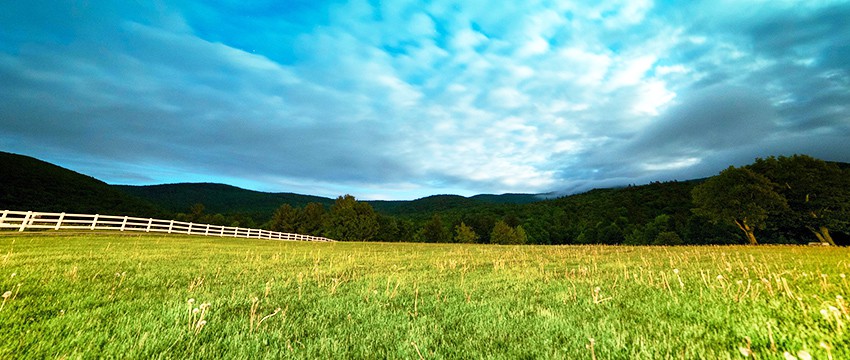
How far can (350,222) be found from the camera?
222 feet

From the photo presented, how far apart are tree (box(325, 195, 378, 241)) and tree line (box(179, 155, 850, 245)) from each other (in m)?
0.21

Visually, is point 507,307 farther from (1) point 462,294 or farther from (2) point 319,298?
(2) point 319,298

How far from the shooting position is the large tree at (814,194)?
32.6 m

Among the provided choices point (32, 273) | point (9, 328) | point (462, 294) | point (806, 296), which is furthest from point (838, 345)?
point (32, 273)

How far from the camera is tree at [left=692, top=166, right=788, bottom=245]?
33500mm

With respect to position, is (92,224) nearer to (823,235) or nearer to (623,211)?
(823,235)

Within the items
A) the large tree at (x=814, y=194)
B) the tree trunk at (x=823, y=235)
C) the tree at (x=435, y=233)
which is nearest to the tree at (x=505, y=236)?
the tree at (x=435, y=233)

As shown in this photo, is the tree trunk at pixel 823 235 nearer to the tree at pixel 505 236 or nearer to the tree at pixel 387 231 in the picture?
the tree at pixel 505 236

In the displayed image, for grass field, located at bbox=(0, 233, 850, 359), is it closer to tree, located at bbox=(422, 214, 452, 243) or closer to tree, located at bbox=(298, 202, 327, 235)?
tree, located at bbox=(298, 202, 327, 235)

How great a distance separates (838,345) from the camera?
2613 millimetres

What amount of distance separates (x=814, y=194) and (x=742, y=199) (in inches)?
263

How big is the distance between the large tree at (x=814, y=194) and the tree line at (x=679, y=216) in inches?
2.8

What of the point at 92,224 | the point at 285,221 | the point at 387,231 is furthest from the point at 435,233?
the point at 92,224

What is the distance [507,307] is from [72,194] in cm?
14515
